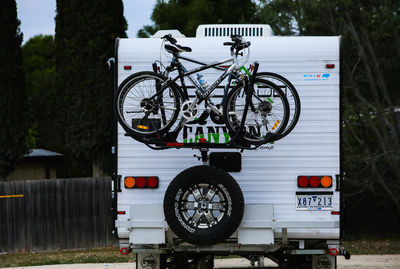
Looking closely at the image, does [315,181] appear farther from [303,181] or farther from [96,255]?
[96,255]

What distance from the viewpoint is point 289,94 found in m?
7.29

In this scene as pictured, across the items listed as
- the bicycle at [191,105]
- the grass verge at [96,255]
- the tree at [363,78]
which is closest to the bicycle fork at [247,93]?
the bicycle at [191,105]

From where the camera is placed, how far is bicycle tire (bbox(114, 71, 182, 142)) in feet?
23.6

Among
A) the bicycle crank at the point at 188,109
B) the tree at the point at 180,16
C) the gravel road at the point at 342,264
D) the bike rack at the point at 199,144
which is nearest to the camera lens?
the bike rack at the point at 199,144

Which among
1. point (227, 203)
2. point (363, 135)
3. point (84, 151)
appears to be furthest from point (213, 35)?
point (84, 151)

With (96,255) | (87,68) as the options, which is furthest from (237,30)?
(87,68)

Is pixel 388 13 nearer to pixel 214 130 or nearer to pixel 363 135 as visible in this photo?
pixel 363 135

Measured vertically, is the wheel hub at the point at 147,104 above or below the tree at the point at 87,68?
below

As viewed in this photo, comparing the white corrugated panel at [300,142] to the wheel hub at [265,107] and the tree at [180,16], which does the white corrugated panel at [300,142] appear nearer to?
the wheel hub at [265,107]

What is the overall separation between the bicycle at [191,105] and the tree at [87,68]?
1262 cm

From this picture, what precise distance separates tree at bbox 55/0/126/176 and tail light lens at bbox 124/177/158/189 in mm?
12320

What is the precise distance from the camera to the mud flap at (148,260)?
26.7ft

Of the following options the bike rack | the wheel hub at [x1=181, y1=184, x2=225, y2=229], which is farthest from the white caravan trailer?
the wheel hub at [x1=181, y1=184, x2=225, y2=229]

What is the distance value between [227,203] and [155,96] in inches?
54.0
